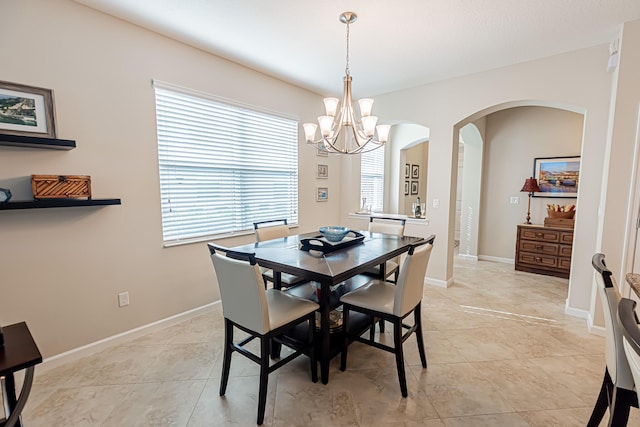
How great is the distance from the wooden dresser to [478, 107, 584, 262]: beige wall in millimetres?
483

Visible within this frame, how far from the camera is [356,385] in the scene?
2080 millimetres

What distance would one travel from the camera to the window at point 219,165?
2895 millimetres

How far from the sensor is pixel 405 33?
2.68 m

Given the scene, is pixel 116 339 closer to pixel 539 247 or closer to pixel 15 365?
pixel 15 365

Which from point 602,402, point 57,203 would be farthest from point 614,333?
point 57,203

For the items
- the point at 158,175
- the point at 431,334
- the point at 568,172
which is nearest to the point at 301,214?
the point at 158,175

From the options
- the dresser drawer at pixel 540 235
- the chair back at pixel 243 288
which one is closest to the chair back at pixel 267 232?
the chair back at pixel 243 288

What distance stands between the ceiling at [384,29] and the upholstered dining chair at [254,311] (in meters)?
1.92

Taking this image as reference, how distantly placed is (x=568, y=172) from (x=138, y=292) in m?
5.99

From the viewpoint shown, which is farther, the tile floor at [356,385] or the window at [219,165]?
the window at [219,165]

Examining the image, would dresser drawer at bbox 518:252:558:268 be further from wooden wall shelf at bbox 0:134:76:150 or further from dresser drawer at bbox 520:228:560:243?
wooden wall shelf at bbox 0:134:76:150

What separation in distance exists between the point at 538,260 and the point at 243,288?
475cm

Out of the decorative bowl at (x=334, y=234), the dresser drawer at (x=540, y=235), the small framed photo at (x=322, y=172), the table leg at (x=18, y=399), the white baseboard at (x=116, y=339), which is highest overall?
the small framed photo at (x=322, y=172)

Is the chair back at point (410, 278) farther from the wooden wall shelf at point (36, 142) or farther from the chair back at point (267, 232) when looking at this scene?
the wooden wall shelf at point (36, 142)
